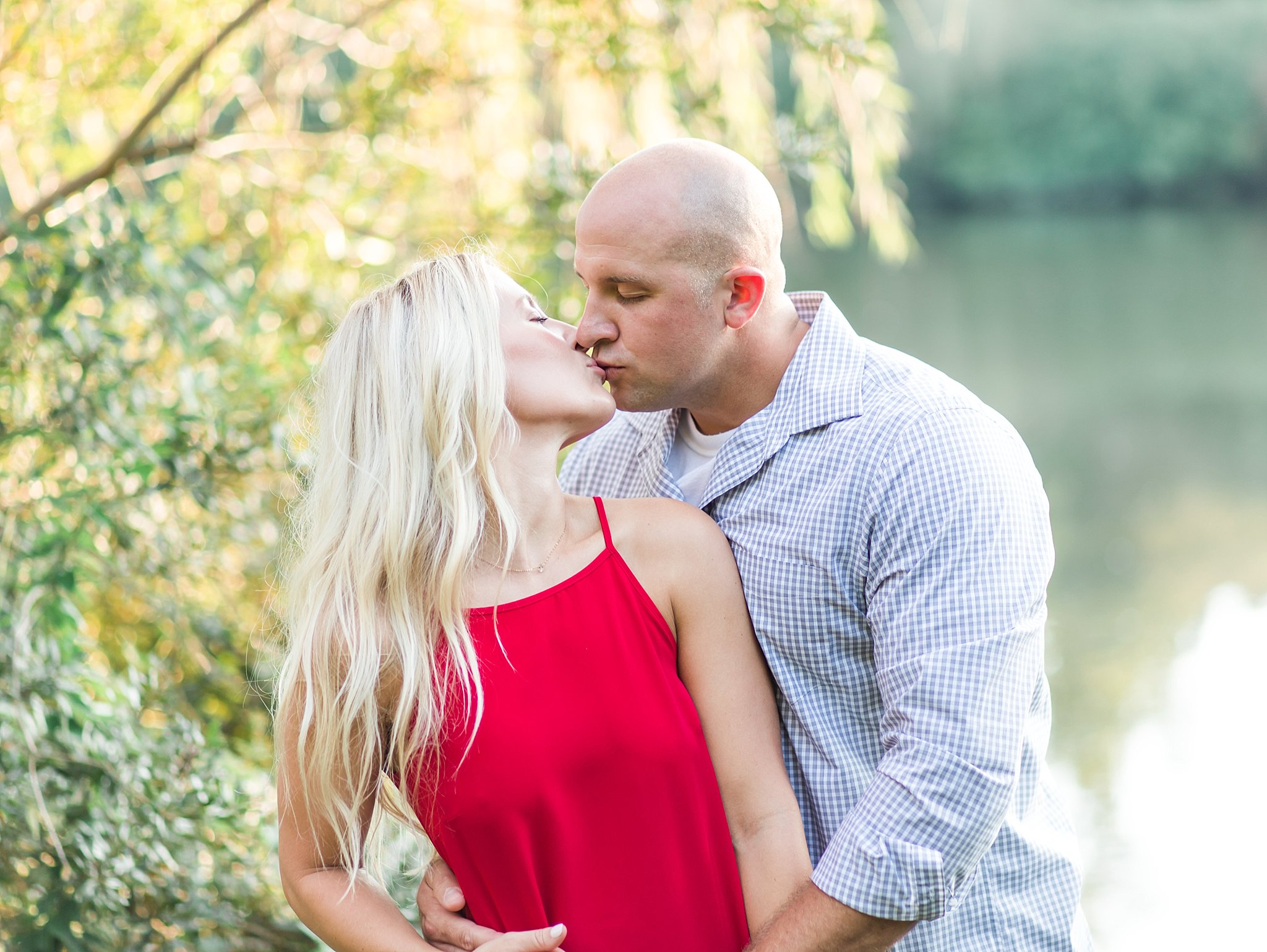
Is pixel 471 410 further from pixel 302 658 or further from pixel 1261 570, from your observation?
pixel 1261 570

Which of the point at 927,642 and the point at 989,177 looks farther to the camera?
the point at 989,177

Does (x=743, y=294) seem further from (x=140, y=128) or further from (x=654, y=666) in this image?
(x=140, y=128)

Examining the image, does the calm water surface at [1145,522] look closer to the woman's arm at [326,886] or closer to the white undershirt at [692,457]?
the white undershirt at [692,457]

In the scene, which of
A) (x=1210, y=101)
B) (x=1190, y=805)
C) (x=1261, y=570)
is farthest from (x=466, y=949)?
(x=1210, y=101)

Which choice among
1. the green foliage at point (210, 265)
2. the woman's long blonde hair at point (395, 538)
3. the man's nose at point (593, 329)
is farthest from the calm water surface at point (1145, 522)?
the woman's long blonde hair at point (395, 538)

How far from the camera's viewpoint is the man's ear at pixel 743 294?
1995mm

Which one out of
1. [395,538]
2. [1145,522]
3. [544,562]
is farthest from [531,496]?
[1145,522]

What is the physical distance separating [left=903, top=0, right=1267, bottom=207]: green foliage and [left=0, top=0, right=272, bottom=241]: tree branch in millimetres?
20618

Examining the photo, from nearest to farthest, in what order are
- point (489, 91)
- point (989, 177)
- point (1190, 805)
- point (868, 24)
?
1. point (868, 24)
2. point (489, 91)
3. point (1190, 805)
4. point (989, 177)

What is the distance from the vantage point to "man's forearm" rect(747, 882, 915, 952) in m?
1.64

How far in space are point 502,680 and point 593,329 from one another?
0.58m

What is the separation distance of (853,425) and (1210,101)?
78.6 feet

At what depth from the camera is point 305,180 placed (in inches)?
142

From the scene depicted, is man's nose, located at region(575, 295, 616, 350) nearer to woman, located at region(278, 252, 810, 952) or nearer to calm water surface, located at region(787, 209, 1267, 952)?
woman, located at region(278, 252, 810, 952)
